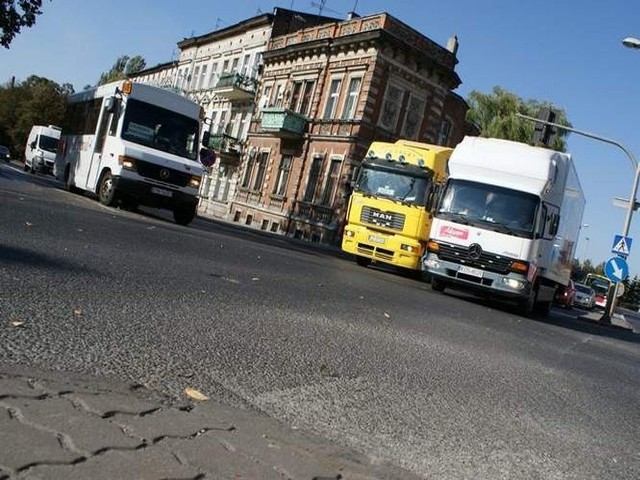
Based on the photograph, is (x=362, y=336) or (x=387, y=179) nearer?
(x=362, y=336)

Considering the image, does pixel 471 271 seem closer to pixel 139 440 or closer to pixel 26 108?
pixel 139 440

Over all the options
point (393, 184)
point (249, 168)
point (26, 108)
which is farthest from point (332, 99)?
point (26, 108)

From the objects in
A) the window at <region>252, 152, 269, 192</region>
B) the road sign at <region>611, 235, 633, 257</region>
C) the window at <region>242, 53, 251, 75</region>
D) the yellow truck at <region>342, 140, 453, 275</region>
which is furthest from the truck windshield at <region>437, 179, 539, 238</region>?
the window at <region>242, 53, 251, 75</region>

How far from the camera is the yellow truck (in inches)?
691

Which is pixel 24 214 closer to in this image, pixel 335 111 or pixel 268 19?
pixel 335 111

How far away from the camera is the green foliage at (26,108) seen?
7544 cm

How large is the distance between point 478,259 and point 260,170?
28.8m

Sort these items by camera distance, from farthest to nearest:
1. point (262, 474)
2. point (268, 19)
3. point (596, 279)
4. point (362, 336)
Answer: point (596, 279)
point (268, 19)
point (362, 336)
point (262, 474)

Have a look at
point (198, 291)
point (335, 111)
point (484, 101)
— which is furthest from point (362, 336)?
point (484, 101)

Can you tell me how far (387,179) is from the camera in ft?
60.1

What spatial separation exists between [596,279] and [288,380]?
209 feet

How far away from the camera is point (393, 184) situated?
18188mm

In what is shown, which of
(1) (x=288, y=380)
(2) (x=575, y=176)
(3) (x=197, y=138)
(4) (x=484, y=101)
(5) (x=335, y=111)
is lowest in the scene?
(1) (x=288, y=380)

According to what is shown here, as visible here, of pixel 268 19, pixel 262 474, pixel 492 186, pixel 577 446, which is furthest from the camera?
pixel 268 19
